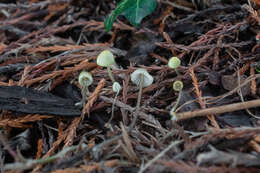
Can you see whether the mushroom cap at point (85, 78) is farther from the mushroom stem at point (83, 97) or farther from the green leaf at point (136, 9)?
the green leaf at point (136, 9)

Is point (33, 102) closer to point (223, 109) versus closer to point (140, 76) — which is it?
point (140, 76)

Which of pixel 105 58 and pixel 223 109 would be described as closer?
pixel 223 109

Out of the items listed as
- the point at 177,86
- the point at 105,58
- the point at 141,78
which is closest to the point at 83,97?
the point at 105,58

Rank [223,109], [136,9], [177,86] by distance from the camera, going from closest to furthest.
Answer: [223,109], [177,86], [136,9]

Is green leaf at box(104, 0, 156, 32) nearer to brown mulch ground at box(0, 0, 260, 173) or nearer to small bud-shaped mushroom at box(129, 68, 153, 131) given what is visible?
brown mulch ground at box(0, 0, 260, 173)

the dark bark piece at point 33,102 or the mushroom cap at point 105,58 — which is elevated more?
the mushroom cap at point 105,58

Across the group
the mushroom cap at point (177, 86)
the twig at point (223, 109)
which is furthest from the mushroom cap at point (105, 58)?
the twig at point (223, 109)

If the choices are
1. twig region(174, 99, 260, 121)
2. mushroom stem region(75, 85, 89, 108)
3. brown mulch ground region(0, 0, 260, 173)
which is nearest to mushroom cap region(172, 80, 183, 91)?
brown mulch ground region(0, 0, 260, 173)
